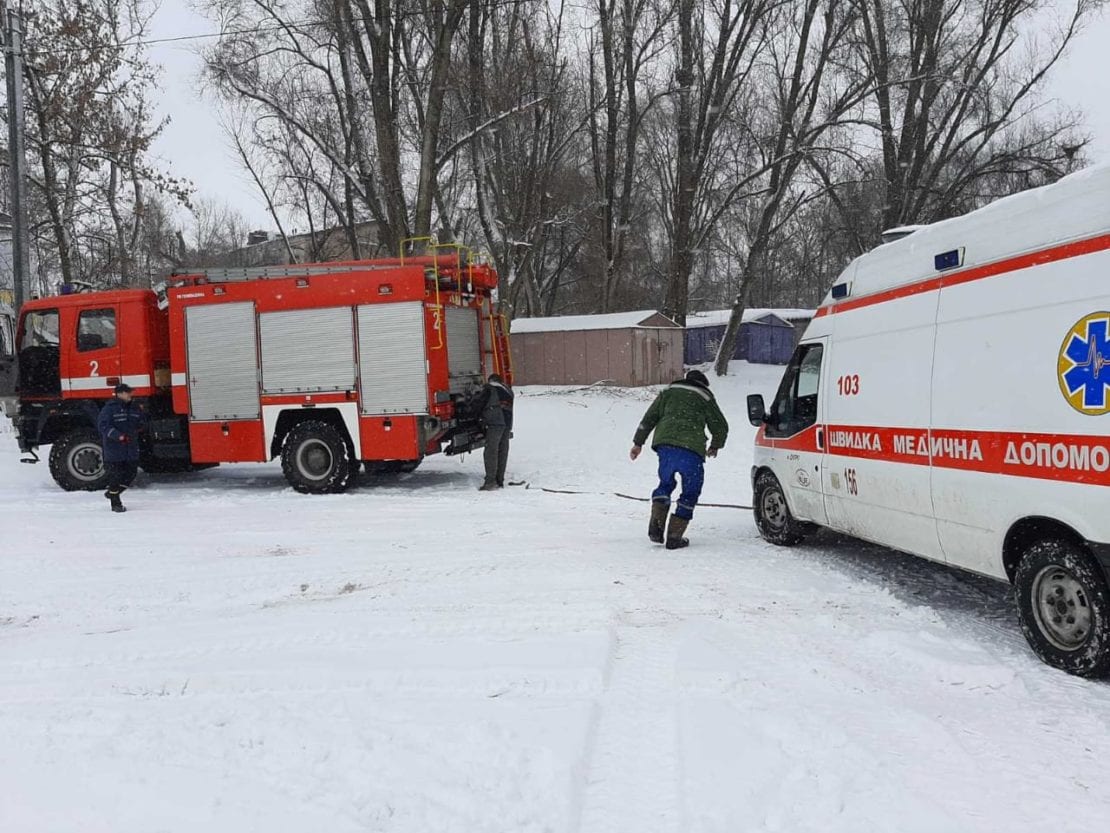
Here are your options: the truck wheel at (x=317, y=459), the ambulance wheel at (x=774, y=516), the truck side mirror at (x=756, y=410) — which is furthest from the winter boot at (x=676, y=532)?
the truck wheel at (x=317, y=459)

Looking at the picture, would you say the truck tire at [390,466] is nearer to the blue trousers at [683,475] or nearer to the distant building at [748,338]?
the blue trousers at [683,475]

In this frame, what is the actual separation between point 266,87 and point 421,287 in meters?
14.3

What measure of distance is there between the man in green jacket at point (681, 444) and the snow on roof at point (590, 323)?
20365mm

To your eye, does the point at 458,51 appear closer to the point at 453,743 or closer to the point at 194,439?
the point at 194,439

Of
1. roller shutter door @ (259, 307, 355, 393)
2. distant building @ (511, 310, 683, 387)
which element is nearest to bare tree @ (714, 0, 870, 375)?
distant building @ (511, 310, 683, 387)

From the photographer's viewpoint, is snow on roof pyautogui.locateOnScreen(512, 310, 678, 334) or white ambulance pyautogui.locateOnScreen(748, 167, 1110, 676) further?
snow on roof pyautogui.locateOnScreen(512, 310, 678, 334)

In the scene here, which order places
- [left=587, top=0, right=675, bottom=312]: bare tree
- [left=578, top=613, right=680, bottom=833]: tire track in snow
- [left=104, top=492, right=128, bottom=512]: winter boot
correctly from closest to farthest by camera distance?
[left=578, top=613, right=680, bottom=833]: tire track in snow < [left=104, top=492, right=128, bottom=512]: winter boot < [left=587, top=0, right=675, bottom=312]: bare tree

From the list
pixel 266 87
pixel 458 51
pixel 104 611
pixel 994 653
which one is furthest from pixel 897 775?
pixel 458 51

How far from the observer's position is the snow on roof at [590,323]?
1123 inches

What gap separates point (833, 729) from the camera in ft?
12.6

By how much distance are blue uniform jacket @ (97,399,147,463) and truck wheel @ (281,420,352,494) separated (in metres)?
1.88

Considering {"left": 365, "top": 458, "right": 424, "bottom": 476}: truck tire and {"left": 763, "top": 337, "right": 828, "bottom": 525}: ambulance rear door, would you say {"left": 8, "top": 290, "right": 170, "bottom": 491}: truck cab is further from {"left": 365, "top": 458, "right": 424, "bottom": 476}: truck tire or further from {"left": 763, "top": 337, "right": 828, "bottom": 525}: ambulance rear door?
{"left": 763, "top": 337, "right": 828, "bottom": 525}: ambulance rear door

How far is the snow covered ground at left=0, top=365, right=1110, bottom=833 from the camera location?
3.23m

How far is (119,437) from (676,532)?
733 centimetres
